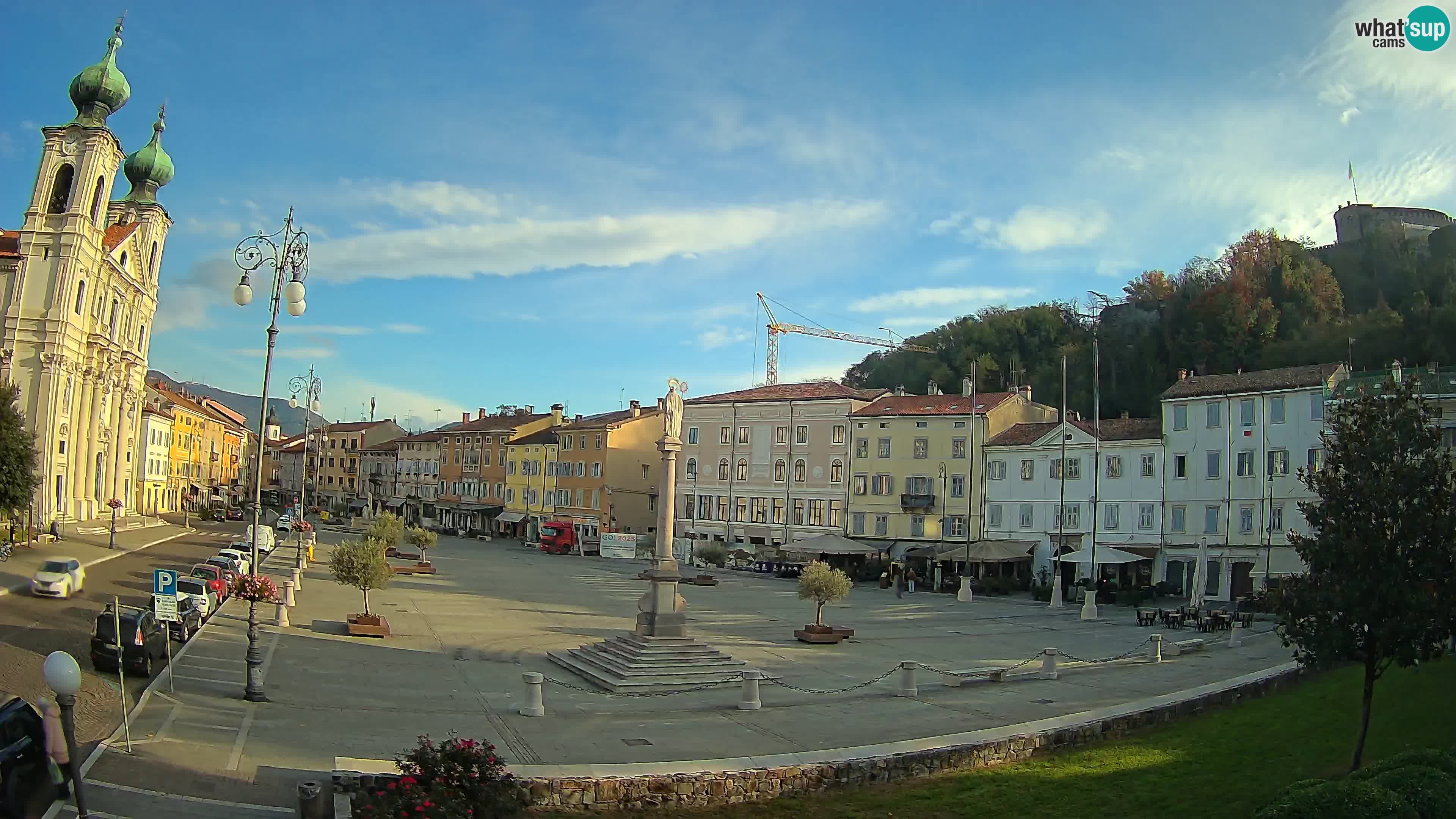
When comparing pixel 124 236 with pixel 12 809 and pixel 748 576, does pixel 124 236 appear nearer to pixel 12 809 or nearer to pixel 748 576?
pixel 748 576

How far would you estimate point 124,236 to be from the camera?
68250mm

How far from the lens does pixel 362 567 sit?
25.0 m

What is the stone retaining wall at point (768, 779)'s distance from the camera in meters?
10.7

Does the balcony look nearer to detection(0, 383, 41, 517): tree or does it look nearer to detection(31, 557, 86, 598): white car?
detection(31, 557, 86, 598): white car

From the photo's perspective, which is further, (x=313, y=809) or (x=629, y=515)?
(x=629, y=515)

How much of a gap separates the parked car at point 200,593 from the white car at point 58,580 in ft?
11.4

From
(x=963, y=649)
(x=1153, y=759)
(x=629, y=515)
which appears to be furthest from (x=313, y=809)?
(x=629, y=515)

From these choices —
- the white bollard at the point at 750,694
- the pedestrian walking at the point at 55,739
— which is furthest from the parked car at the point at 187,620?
the white bollard at the point at 750,694

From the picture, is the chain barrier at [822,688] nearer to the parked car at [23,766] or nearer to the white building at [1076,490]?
the parked car at [23,766]

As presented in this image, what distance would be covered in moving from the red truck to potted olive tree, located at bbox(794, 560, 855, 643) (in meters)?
45.7

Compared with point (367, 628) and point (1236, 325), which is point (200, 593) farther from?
point (1236, 325)

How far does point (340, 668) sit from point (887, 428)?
45000 mm

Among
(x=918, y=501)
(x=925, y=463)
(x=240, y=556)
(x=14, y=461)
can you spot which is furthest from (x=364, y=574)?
(x=925, y=463)

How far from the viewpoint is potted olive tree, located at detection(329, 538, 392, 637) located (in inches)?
982
